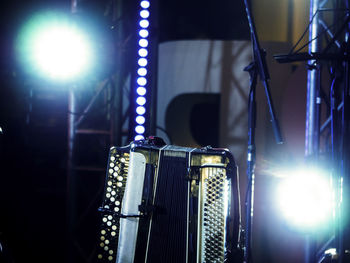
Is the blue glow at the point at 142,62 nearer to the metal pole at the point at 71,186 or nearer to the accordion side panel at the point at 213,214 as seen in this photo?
the metal pole at the point at 71,186

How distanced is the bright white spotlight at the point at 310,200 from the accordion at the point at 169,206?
1465mm

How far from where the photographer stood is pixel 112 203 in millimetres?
2369

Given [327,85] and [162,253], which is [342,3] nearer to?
[327,85]

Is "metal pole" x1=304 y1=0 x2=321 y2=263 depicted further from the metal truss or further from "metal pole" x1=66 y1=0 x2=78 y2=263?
"metal pole" x1=66 y1=0 x2=78 y2=263

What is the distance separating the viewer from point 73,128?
4.30m

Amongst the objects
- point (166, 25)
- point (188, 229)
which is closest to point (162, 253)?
point (188, 229)

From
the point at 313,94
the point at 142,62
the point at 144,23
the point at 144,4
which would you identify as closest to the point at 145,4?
the point at 144,4

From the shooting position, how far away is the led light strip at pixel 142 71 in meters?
3.38

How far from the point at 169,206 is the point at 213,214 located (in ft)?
0.91

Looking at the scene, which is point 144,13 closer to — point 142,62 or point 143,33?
point 143,33

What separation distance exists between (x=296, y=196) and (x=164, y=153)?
5.94 ft

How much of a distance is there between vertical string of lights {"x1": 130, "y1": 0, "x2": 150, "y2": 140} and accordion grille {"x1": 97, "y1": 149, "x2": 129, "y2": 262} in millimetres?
1006

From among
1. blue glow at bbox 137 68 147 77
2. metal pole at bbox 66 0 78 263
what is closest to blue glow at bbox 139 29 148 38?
blue glow at bbox 137 68 147 77

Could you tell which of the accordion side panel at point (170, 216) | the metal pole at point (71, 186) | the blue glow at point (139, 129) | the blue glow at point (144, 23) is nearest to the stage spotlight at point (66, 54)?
the metal pole at point (71, 186)
